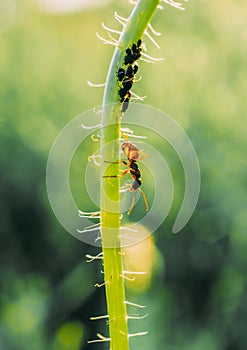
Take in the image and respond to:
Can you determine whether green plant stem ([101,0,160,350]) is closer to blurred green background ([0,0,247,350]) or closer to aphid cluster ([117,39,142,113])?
aphid cluster ([117,39,142,113])

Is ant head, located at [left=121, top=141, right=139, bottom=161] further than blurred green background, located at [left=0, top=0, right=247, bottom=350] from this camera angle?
No

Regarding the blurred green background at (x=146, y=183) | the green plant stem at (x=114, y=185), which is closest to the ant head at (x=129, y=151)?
the green plant stem at (x=114, y=185)

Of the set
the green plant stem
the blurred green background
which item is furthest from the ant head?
the blurred green background

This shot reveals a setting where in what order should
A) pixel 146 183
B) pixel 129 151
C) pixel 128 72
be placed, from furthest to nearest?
1. pixel 146 183
2. pixel 129 151
3. pixel 128 72

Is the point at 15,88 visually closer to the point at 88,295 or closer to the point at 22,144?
the point at 22,144

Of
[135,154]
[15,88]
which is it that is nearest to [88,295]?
[15,88]

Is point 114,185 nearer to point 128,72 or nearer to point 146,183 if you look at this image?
point 128,72

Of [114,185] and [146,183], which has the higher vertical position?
[146,183]

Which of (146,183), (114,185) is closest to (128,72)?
(114,185)
